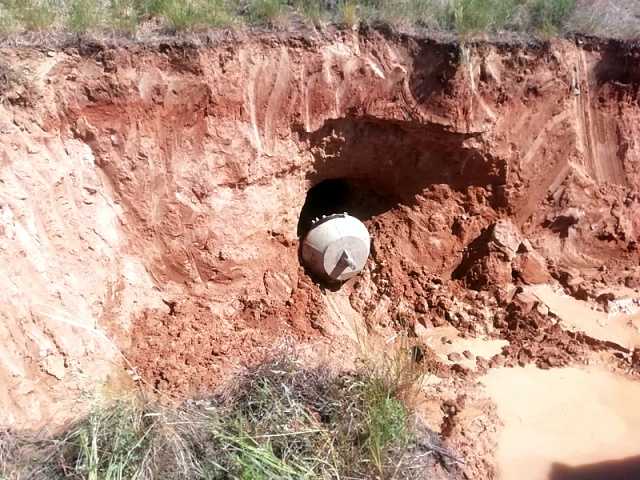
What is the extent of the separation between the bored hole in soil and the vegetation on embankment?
195 cm

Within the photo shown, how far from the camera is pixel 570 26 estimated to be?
21.5 feet

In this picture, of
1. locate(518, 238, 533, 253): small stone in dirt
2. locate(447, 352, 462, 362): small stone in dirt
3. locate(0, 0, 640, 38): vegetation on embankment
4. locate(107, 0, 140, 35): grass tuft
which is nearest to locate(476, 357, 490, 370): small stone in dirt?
locate(447, 352, 462, 362): small stone in dirt

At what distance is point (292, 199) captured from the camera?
6.44m

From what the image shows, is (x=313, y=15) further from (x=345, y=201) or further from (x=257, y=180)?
(x=345, y=201)

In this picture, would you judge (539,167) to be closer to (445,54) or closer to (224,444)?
(445,54)

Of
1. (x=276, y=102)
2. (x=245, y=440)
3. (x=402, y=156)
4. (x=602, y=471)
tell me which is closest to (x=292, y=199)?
(x=276, y=102)

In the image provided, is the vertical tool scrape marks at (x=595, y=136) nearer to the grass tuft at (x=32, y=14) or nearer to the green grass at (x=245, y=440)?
the green grass at (x=245, y=440)

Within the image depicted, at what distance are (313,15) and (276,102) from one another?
97 cm

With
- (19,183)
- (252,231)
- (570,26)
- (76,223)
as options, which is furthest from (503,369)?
(19,183)

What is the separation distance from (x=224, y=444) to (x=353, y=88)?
147 inches

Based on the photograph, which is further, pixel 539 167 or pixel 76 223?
pixel 539 167

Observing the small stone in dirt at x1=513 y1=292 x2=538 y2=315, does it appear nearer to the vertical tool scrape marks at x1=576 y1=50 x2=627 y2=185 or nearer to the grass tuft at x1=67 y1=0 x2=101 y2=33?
the vertical tool scrape marks at x1=576 y1=50 x2=627 y2=185

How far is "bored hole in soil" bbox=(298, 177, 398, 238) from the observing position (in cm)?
712

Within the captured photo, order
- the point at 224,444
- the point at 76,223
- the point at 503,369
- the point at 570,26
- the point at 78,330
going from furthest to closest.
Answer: the point at 570,26
the point at 503,369
the point at 76,223
the point at 78,330
the point at 224,444
